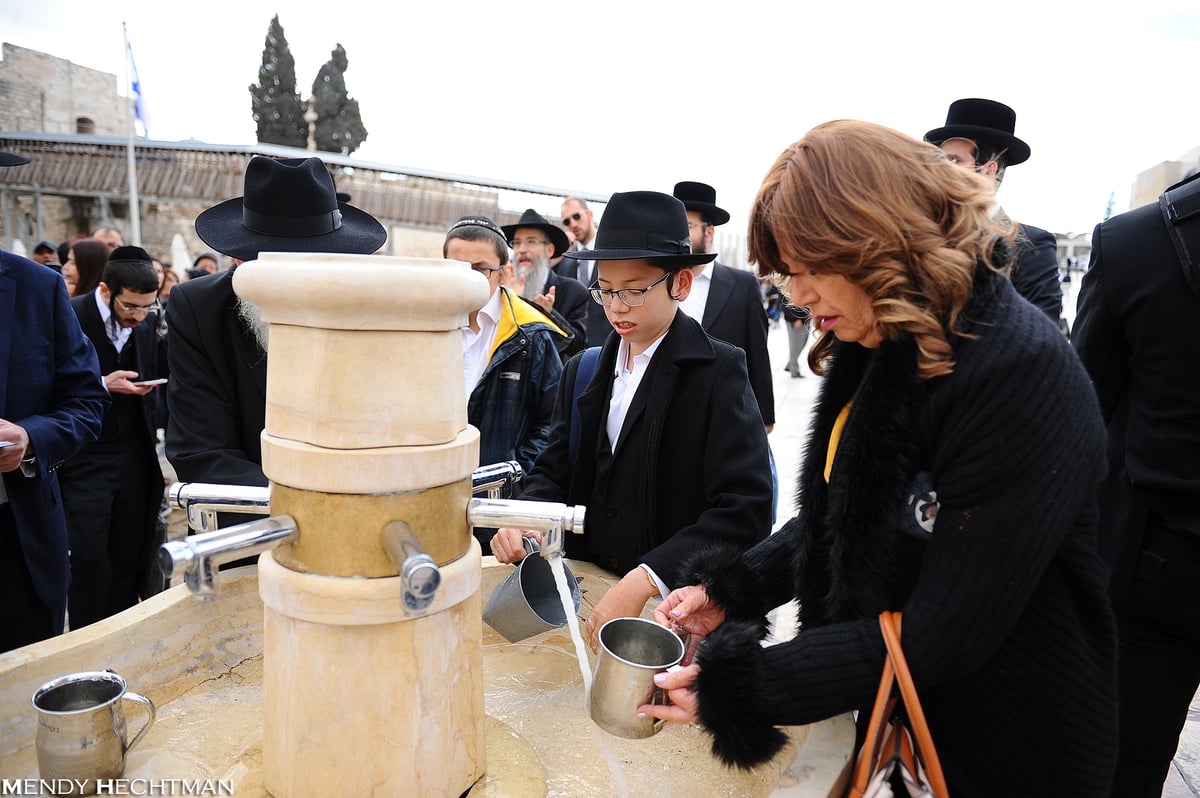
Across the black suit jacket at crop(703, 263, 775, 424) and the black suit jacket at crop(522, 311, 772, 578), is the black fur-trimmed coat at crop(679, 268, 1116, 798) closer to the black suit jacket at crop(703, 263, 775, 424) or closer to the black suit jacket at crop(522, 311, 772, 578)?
the black suit jacket at crop(522, 311, 772, 578)

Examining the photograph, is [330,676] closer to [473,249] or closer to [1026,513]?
[1026,513]

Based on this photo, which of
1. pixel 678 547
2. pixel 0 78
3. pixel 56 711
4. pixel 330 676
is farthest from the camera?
pixel 0 78

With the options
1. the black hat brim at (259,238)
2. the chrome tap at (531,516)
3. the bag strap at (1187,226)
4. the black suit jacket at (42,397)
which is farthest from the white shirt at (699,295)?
the chrome tap at (531,516)

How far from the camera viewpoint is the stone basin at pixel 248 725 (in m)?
1.47

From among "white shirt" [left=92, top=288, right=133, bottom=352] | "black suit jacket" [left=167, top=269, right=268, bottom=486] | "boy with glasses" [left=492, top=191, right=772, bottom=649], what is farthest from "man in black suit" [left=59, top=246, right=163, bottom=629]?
"boy with glasses" [left=492, top=191, right=772, bottom=649]

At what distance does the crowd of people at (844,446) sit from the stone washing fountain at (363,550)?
1.11 ft

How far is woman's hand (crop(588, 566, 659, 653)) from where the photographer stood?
1.88 meters

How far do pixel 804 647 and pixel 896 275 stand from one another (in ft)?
2.10

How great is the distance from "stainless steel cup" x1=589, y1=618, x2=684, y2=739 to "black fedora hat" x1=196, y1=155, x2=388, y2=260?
1.58m

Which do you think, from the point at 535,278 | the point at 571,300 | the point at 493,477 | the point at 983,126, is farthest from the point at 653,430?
the point at 535,278

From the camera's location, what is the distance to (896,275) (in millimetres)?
1256

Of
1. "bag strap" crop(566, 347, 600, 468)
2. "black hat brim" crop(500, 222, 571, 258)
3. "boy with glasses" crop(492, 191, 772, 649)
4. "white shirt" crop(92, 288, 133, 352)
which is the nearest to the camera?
"boy with glasses" crop(492, 191, 772, 649)

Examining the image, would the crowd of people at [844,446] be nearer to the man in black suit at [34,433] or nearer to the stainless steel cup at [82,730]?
the man in black suit at [34,433]

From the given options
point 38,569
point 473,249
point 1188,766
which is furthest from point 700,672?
point 1188,766
